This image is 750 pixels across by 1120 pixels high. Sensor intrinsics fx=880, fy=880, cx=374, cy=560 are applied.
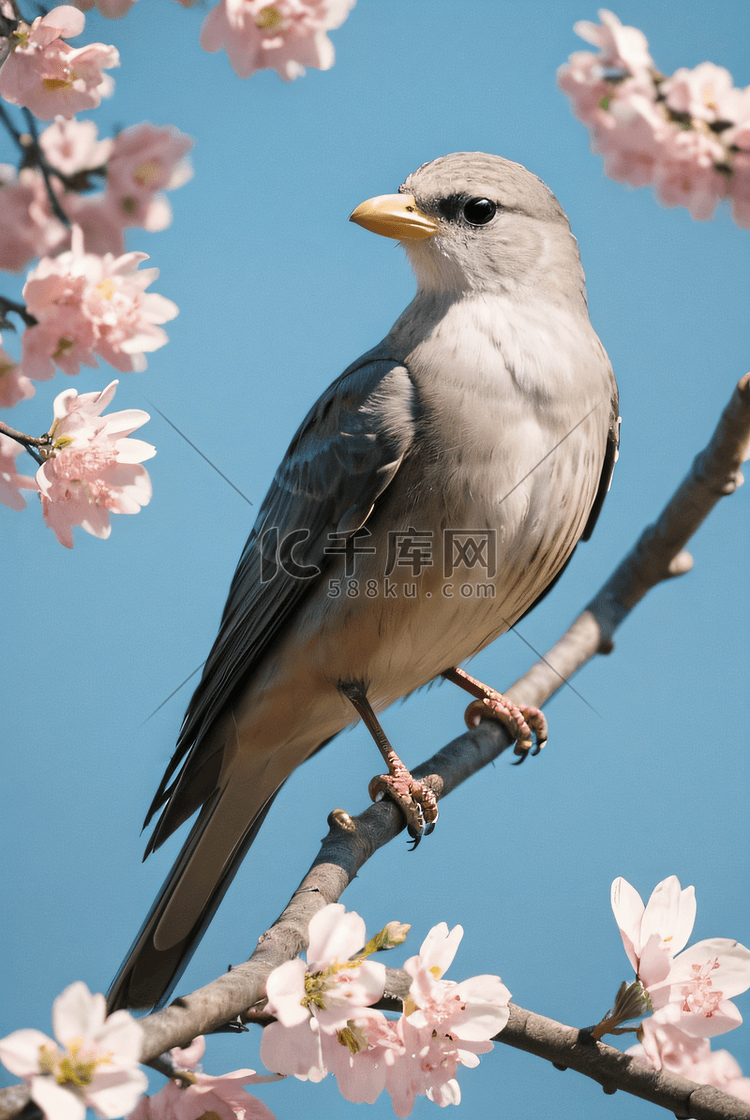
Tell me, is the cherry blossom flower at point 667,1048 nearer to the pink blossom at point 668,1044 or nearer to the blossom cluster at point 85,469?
the pink blossom at point 668,1044

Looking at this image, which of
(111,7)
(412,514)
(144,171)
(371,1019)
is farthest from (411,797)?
(111,7)

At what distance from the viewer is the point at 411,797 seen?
1.93 meters

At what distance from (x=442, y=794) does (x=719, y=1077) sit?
0.74 meters

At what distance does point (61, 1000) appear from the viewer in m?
0.93

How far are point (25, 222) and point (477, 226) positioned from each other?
0.96 m

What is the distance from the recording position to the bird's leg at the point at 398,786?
191 cm

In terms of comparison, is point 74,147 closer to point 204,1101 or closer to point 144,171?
point 144,171

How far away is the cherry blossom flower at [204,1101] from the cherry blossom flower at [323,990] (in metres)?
0.17

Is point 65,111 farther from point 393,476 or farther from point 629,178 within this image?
point 629,178

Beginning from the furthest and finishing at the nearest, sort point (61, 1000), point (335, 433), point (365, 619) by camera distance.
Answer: point (335, 433)
point (365, 619)
point (61, 1000)

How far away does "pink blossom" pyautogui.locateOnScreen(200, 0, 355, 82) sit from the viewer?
1.64 meters

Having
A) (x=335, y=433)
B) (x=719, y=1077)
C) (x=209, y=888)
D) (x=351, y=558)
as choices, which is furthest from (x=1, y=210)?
(x=719, y=1077)

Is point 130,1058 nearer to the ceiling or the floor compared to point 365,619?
nearer to the floor

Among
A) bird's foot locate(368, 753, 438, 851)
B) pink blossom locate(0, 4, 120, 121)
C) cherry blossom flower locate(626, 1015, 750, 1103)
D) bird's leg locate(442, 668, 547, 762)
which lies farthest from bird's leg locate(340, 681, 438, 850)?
pink blossom locate(0, 4, 120, 121)
